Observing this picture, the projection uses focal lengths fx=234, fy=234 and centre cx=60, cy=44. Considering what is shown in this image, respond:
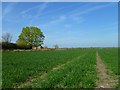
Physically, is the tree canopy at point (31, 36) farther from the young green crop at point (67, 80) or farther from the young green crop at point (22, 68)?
the young green crop at point (67, 80)

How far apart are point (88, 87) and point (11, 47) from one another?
67110 millimetres

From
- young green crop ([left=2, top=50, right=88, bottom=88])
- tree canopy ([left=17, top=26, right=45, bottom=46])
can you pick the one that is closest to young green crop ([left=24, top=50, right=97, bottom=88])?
young green crop ([left=2, top=50, right=88, bottom=88])

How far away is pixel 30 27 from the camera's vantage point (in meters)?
104

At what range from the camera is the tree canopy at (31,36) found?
10050 cm

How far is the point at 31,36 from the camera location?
330 ft

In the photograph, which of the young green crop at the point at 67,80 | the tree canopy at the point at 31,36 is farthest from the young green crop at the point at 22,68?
the tree canopy at the point at 31,36

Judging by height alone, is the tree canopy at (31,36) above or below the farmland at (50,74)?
above

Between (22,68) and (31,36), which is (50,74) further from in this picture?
(31,36)

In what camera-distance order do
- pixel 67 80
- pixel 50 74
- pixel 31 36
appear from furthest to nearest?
pixel 31 36 < pixel 50 74 < pixel 67 80

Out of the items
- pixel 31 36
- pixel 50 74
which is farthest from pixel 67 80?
pixel 31 36

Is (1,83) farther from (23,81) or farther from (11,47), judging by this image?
(11,47)

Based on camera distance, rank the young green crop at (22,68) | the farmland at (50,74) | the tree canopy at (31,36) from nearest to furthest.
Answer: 1. the farmland at (50,74)
2. the young green crop at (22,68)
3. the tree canopy at (31,36)

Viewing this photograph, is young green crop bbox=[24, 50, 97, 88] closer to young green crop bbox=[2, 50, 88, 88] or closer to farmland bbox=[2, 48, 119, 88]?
farmland bbox=[2, 48, 119, 88]

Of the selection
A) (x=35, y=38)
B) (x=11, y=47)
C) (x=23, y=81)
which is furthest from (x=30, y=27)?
(x=23, y=81)
